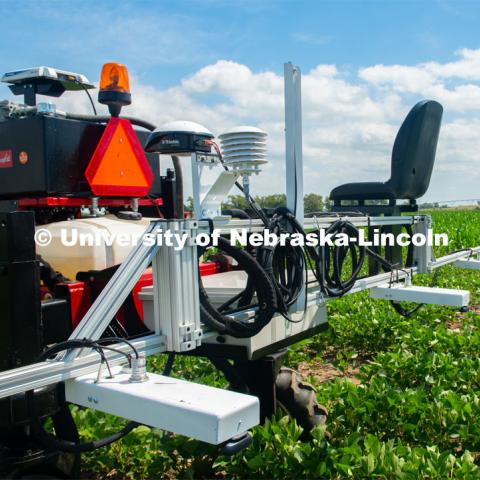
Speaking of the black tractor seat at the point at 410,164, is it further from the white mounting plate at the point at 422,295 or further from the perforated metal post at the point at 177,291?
the perforated metal post at the point at 177,291

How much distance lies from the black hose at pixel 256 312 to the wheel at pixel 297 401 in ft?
2.72

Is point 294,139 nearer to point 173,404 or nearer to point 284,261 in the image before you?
point 284,261

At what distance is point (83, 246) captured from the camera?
2.43 meters

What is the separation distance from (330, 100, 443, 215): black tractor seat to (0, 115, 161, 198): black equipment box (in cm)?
203

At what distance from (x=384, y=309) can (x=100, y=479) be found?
3797 mm

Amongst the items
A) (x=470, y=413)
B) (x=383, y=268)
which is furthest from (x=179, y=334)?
(x=383, y=268)

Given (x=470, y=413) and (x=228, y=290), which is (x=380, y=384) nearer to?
(x=470, y=413)

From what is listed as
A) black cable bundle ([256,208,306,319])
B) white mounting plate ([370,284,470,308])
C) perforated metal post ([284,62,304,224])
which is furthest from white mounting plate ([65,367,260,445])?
white mounting plate ([370,284,470,308])

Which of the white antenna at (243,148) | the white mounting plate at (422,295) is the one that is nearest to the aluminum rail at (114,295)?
the white antenna at (243,148)

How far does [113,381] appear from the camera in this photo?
1.72 m

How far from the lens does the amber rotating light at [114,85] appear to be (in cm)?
238

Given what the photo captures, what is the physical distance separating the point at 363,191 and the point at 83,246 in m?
2.20

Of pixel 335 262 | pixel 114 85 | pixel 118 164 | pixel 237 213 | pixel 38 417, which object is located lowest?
pixel 38 417

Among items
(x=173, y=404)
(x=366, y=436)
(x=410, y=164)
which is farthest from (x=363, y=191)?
(x=173, y=404)
